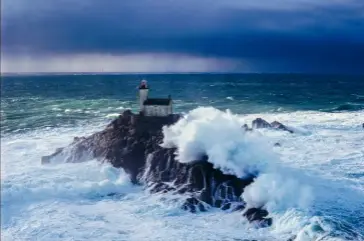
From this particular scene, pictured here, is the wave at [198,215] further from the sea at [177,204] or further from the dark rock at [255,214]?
the dark rock at [255,214]

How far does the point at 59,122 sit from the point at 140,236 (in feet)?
45.5

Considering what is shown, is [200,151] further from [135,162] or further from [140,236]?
[140,236]

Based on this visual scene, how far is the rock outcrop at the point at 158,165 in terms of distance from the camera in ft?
36.6

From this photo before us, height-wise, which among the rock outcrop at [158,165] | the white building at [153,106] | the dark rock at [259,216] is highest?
the white building at [153,106]

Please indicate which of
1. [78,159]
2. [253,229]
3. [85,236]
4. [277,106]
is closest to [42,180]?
[78,159]

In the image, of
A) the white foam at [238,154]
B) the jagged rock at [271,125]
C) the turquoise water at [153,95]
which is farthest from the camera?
the turquoise water at [153,95]

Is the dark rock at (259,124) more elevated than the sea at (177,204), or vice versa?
the dark rock at (259,124)

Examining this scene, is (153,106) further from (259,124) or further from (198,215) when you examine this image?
(259,124)

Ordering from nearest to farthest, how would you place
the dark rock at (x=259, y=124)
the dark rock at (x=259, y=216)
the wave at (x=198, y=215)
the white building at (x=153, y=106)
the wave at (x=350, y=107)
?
1. the wave at (x=198, y=215)
2. the dark rock at (x=259, y=216)
3. the white building at (x=153, y=106)
4. the dark rock at (x=259, y=124)
5. the wave at (x=350, y=107)

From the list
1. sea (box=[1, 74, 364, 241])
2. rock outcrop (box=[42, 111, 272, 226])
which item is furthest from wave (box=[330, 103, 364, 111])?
rock outcrop (box=[42, 111, 272, 226])

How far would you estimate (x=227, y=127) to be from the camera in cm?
1284

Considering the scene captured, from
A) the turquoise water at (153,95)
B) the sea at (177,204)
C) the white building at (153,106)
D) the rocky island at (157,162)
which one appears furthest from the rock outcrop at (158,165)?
the turquoise water at (153,95)

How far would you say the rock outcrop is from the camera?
11.2 m

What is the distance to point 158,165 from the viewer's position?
42.5 feet
